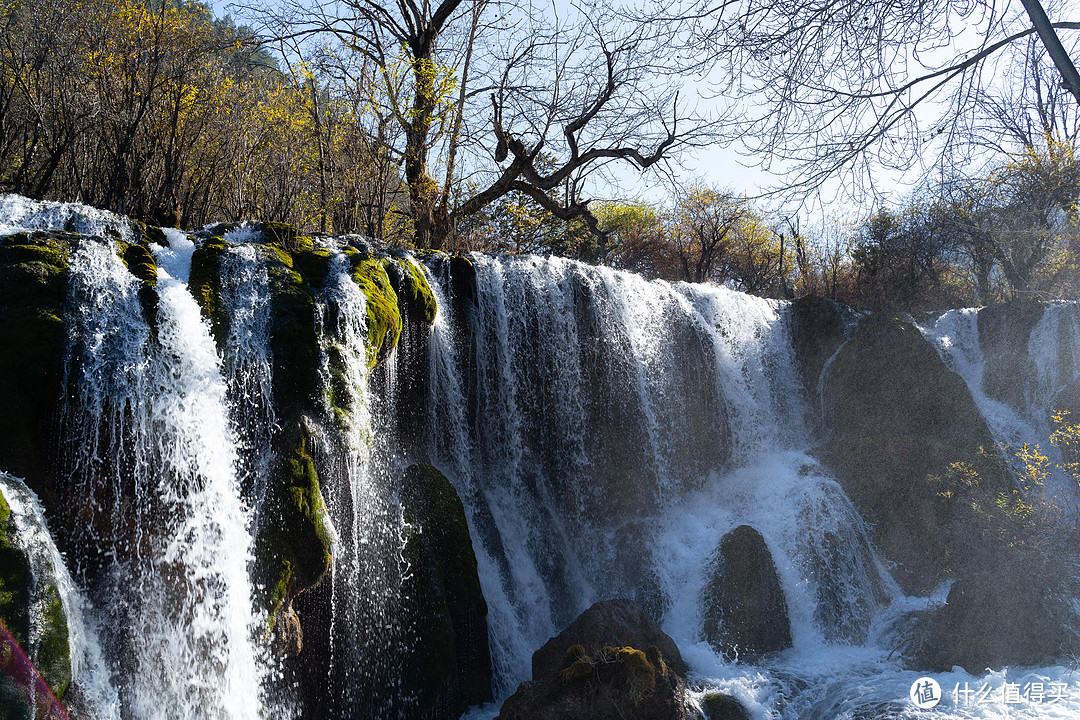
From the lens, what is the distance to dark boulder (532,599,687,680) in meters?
5.94

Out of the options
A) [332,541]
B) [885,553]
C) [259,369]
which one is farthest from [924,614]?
[259,369]

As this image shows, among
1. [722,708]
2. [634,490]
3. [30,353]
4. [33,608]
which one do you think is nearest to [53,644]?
[33,608]

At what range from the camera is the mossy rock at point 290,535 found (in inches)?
192

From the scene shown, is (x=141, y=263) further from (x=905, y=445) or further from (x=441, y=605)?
(x=905, y=445)

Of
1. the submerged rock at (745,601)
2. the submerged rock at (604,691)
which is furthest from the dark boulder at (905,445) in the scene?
the submerged rock at (604,691)

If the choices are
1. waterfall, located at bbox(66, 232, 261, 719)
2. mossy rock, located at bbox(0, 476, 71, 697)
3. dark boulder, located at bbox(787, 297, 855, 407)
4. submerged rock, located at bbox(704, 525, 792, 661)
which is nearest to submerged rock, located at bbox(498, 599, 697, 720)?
submerged rock, located at bbox(704, 525, 792, 661)

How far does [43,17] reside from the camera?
9.01 meters

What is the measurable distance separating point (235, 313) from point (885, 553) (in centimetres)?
901

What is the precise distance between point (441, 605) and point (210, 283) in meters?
3.67

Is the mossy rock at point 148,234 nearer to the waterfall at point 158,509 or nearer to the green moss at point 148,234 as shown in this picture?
the green moss at point 148,234

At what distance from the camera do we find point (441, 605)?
240 inches

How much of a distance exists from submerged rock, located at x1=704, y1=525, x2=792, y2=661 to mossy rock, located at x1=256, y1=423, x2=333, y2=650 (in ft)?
15.3

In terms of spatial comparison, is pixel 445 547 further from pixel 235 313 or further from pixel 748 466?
pixel 748 466

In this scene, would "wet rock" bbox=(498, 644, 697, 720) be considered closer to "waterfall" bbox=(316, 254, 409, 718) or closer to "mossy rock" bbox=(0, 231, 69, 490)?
"waterfall" bbox=(316, 254, 409, 718)
